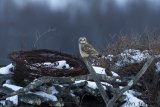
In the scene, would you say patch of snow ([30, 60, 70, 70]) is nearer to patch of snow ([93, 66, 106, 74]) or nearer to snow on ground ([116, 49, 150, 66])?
patch of snow ([93, 66, 106, 74])

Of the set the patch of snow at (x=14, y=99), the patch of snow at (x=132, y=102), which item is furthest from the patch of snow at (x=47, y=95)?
the patch of snow at (x=132, y=102)

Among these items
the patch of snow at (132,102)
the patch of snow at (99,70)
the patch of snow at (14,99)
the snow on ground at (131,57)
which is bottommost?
the patch of snow at (132,102)

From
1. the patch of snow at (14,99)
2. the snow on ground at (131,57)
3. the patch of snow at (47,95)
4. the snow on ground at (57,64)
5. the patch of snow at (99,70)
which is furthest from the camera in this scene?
the snow on ground at (131,57)

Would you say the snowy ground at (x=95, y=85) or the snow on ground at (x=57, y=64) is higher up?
the snow on ground at (x=57, y=64)

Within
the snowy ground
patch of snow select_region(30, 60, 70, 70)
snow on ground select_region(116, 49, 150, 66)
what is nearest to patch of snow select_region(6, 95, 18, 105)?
the snowy ground

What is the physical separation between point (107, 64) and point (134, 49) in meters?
0.85

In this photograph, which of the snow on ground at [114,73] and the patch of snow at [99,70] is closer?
the snow on ground at [114,73]

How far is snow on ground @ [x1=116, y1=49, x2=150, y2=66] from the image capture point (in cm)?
1166

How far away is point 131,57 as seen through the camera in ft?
38.7

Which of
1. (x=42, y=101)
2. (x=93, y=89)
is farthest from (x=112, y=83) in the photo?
(x=42, y=101)

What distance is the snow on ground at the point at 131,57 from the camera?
11659mm

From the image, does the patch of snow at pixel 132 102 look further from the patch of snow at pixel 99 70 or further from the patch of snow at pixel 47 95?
the patch of snow at pixel 47 95

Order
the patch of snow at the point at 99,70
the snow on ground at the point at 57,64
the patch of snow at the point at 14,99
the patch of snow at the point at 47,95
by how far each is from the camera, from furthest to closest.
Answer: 1. the patch of snow at the point at 99,70
2. the snow on ground at the point at 57,64
3. the patch of snow at the point at 47,95
4. the patch of snow at the point at 14,99

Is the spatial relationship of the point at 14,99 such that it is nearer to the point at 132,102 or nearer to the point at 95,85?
the point at 95,85
